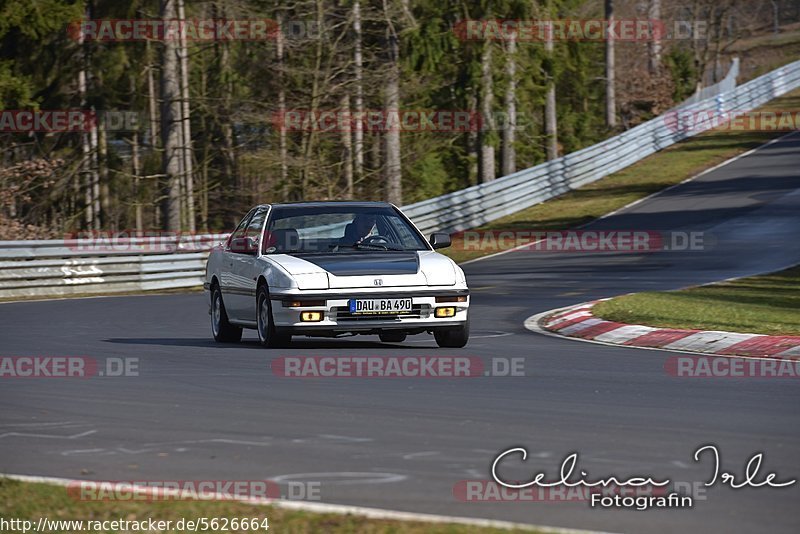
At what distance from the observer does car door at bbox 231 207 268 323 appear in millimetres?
13344

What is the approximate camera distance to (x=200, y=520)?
17.9ft

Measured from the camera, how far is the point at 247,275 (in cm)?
1352

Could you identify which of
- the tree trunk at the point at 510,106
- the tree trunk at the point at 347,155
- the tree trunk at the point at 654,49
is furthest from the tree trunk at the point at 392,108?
the tree trunk at the point at 654,49

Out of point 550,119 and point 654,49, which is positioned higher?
point 654,49

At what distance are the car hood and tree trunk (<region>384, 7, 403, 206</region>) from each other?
2306cm

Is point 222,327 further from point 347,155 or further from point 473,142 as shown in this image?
point 473,142

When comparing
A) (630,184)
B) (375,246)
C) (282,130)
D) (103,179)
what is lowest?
(375,246)

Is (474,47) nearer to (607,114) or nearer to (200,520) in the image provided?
(607,114)

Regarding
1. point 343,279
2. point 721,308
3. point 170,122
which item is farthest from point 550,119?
point 343,279

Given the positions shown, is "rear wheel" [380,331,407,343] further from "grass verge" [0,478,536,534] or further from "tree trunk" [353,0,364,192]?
"tree trunk" [353,0,364,192]

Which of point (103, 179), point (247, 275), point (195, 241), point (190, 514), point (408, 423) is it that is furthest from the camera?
point (103, 179)

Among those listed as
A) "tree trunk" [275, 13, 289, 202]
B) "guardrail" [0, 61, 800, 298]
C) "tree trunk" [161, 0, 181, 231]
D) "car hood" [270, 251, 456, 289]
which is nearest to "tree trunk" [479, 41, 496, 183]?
"guardrail" [0, 61, 800, 298]

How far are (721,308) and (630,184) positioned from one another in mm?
22782

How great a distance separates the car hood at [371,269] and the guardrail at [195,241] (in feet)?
44.1
